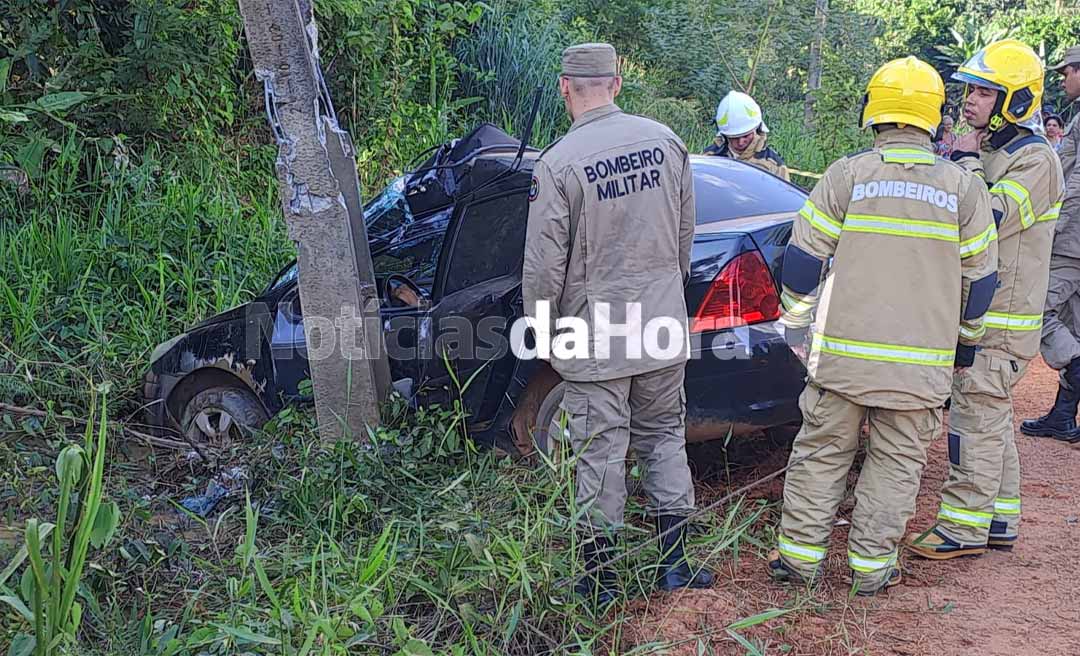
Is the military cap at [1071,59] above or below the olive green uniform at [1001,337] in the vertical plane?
above

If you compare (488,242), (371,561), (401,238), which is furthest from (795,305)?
(401,238)

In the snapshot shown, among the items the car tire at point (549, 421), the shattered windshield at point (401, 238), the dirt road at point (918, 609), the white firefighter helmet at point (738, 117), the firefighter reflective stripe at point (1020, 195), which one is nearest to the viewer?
the dirt road at point (918, 609)

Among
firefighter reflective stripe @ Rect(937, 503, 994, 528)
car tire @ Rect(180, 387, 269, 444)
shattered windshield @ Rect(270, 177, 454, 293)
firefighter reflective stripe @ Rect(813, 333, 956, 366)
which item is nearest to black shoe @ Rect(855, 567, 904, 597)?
firefighter reflective stripe @ Rect(937, 503, 994, 528)

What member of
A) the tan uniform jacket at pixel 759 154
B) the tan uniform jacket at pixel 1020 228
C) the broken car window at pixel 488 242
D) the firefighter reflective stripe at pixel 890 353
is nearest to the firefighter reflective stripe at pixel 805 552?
the firefighter reflective stripe at pixel 890 353

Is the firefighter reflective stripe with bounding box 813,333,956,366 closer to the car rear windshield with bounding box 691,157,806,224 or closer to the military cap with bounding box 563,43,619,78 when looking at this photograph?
the car rear windshield with bounding box 691,157,806,224

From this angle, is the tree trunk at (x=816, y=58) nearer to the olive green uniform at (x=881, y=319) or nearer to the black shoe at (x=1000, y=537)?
the black shoe at (x=1000, y=537)

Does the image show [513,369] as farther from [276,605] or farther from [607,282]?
[276,605]

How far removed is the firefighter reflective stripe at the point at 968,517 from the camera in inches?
145

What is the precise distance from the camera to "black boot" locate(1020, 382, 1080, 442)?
16.7 ft

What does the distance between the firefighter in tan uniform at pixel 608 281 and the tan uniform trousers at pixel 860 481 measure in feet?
1.24

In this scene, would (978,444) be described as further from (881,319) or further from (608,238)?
(608,238)

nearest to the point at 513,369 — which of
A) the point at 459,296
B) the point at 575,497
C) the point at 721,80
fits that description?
the point at 459,296

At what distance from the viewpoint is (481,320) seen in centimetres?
410

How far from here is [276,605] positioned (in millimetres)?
2629
